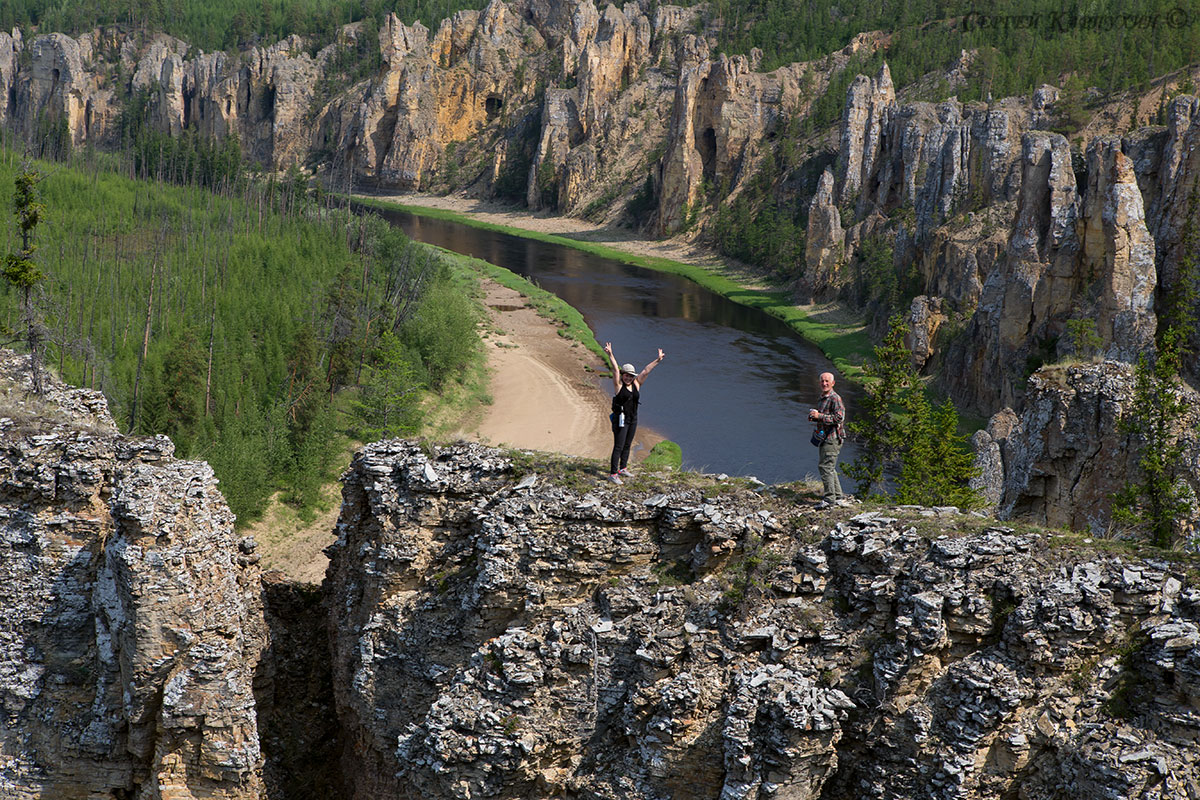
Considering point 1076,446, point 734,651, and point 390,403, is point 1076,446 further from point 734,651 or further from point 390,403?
point 390,403

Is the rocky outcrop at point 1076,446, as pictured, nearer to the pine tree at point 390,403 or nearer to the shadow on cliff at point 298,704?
the shadow on cliff at point 298,704

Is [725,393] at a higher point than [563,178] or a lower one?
lower

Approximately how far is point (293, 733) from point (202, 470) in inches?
258

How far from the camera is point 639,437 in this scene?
66000 millimetres

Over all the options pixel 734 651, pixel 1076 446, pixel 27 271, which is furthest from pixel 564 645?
pixel 27 271

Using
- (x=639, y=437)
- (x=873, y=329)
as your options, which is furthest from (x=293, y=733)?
(x=873, y=329)

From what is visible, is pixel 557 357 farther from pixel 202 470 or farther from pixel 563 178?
pixel 563 178

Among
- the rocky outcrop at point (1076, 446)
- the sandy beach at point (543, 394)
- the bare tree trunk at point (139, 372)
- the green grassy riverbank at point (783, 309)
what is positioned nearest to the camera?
the rocky outcrop at point (1076, 446)

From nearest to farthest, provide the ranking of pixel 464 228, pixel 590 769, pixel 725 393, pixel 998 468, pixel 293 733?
pixel 590 769 → pixel 293 733 → pixel 998 468 → pixel 725 393 → pixel 464 228

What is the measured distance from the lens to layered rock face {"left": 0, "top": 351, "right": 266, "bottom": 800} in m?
19.3

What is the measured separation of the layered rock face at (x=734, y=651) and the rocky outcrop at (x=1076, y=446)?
16500 millimetres

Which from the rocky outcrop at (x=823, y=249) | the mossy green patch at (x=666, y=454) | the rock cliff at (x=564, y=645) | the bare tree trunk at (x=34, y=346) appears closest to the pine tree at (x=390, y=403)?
the mossy green patch at (x=666, y=454)

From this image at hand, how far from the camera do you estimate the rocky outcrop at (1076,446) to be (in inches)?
1239

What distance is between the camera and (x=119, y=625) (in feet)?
65.5
